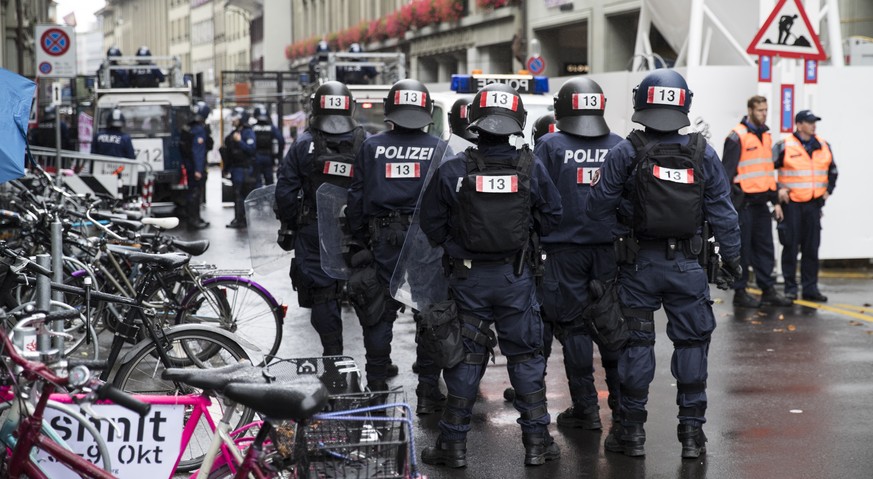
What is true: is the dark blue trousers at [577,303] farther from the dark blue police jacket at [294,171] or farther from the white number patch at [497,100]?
the dark blue police jacket at [294,171]

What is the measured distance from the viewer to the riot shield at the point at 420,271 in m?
6.58

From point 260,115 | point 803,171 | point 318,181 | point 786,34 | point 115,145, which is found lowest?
point 803,171

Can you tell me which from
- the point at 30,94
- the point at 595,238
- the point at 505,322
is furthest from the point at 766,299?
the point at 30,94

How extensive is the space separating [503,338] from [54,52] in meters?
13.0

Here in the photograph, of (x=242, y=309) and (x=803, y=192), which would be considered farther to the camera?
(x=803, y=192)

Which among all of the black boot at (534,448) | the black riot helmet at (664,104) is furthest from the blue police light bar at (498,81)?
the black boot at (534,448)

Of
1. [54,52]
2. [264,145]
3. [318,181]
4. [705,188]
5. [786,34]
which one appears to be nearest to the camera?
[705,188]

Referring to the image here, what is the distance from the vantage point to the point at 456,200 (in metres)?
6.01

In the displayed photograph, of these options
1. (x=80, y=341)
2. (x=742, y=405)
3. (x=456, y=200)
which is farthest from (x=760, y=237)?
(x=80, y=341)

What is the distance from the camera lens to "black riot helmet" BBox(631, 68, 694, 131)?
6.16 meters

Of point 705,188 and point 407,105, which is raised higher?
point 407,105

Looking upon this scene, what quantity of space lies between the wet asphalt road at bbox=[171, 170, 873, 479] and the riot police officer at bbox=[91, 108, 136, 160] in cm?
876

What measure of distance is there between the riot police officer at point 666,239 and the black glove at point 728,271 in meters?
0.01

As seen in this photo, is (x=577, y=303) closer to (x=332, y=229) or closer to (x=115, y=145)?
(x=332, y=229)
